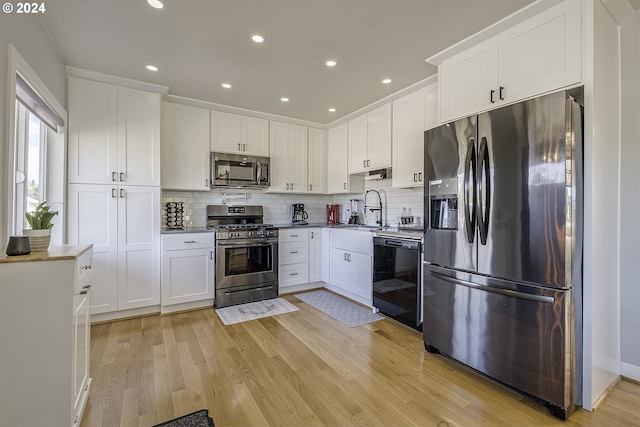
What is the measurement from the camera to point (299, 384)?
206 cm

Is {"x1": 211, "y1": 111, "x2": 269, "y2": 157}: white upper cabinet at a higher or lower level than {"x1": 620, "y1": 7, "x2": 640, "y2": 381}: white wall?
higher

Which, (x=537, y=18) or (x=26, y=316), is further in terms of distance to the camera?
(x=537, y=18)

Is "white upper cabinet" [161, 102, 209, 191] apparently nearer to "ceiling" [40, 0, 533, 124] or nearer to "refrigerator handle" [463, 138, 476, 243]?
"ceiling" [40, 0, 533, 124]

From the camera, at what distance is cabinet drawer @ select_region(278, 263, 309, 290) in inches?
165

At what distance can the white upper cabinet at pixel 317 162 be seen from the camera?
4.81 meters

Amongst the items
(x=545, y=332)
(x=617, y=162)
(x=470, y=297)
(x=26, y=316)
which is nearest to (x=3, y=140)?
(x=26, y=316)

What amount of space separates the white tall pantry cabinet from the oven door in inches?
27.9

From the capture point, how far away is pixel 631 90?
7.01ft

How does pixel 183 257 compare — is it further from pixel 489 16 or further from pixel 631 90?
pixel 631 90

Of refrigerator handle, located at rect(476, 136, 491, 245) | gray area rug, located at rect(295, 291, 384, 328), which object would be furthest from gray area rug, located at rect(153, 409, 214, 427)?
refrigerator handle, located at rect(476, 136, 491, 245)

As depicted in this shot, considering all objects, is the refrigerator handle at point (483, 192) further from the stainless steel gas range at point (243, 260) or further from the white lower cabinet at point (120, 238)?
the white lower cabinet at point (120, 238)

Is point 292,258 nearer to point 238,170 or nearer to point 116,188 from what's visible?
point 238,170

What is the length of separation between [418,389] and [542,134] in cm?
180

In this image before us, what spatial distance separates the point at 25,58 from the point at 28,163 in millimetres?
865
